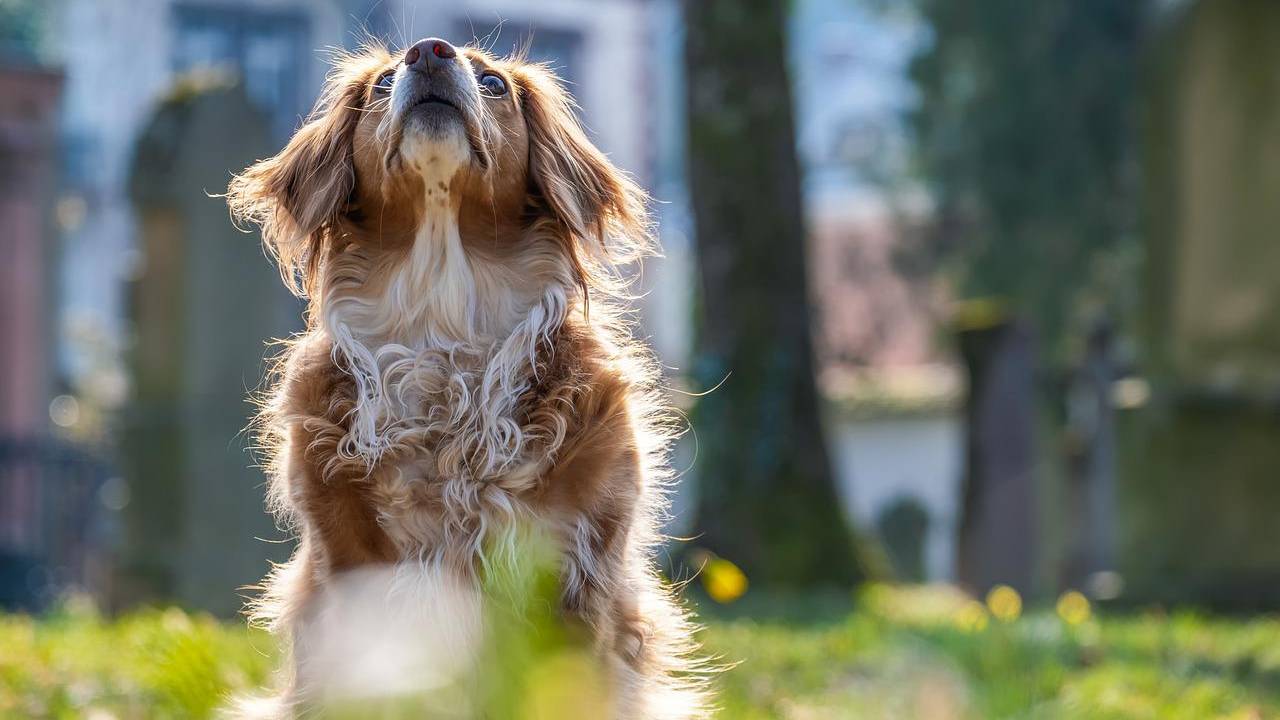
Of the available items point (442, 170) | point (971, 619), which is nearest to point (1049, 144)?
point (971, 619)

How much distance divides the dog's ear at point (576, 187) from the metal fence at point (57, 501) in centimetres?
1057

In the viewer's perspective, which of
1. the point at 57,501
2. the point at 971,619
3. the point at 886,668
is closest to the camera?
the point at 886,668

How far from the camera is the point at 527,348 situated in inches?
148

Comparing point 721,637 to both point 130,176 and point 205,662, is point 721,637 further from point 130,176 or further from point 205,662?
point 130,176

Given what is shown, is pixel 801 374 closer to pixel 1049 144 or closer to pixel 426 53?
pixel 426 53

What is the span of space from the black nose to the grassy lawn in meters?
1.96

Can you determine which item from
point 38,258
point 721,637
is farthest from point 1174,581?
point 38,258

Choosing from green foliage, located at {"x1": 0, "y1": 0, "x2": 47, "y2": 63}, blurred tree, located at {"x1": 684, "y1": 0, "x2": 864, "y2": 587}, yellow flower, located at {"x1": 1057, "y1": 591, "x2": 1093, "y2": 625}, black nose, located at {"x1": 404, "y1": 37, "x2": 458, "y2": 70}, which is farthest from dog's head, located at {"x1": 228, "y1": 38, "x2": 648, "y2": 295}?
green foliage, located at {"x1": 0, "y1": 0, "x2": 47, "y2": 63}

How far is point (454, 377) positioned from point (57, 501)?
11.6 m

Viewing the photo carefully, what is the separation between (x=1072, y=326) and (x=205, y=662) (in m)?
15.2

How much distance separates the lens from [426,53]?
12.3ft

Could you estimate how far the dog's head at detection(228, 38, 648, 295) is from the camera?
3.75 meters

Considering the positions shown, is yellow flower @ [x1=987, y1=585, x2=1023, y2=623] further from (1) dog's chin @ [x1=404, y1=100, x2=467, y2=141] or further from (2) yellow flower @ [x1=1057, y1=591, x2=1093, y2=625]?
(1) dog's chin @ [x1=404, y1=100, x2=467, y2=141]

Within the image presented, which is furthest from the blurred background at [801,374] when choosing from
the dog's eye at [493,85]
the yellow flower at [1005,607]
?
the dog's eye at [493,85]
